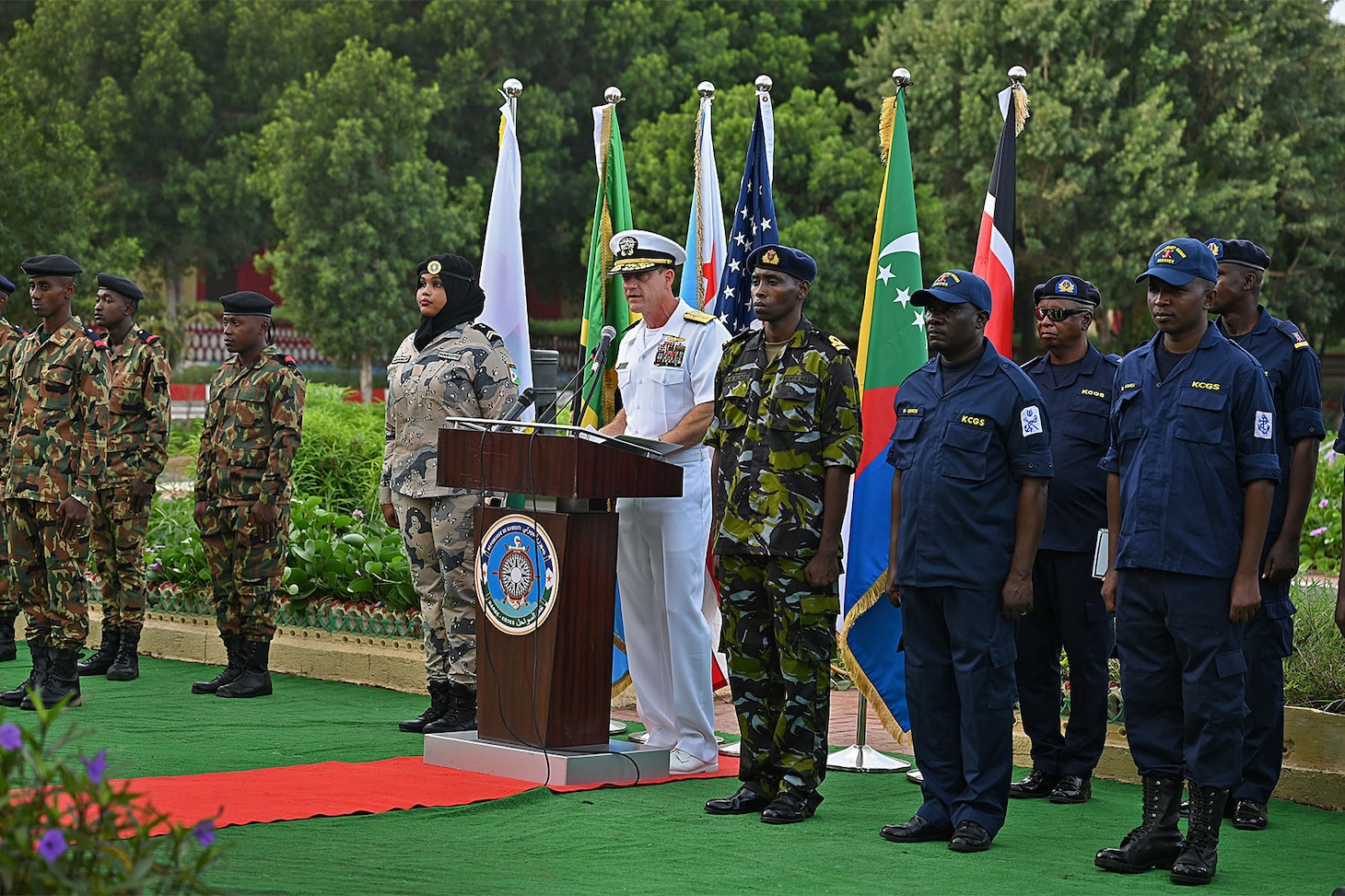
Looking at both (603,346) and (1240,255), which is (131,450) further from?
(1240,255)

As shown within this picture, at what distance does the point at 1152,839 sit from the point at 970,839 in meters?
0.59

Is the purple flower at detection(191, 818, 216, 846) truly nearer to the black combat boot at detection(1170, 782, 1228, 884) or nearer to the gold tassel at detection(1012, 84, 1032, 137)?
the black combat boot at detection(1170, 782, 1228, 884)

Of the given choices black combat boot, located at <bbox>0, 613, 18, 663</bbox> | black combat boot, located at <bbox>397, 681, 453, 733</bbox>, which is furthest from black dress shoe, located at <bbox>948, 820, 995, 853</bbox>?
black combat boot, located at <bbox>0, 613, 18, 663</bbox>

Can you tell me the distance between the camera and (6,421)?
9.07m

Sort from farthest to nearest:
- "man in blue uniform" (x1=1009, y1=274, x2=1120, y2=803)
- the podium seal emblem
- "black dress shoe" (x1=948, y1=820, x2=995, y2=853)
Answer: "man in blue uniform" (x1=1009, y1=274, x2=1120, y2=803) < the podium seal emblem < "black dress shoe" (x1=948, y1=820, x2=995, y2=853)

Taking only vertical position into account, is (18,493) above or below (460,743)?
above

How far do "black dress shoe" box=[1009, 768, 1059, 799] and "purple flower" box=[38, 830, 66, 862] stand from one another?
4.59 meters

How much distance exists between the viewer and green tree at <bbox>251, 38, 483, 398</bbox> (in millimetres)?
31594

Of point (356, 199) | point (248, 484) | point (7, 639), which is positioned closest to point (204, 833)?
point (248, 484)

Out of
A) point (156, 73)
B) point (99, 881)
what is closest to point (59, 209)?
point (156, 73)

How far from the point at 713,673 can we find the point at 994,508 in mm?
2765

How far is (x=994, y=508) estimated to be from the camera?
5.32m

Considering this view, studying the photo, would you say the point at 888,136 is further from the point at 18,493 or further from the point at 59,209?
the point at 59,209

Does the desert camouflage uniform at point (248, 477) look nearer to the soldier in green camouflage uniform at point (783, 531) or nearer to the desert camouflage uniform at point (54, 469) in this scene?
the desert camouflage uniform at point (54, 469)
